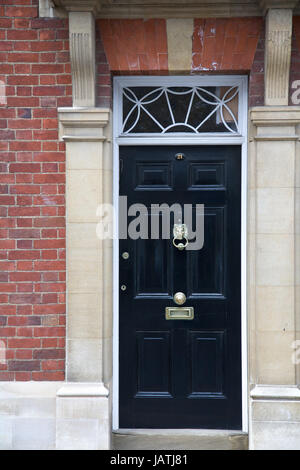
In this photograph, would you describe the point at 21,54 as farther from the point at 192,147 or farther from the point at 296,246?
the point at 296,246

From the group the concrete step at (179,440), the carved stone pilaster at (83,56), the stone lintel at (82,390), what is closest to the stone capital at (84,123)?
the carved stone pilaster at (83,56)

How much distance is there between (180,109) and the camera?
4.69 m


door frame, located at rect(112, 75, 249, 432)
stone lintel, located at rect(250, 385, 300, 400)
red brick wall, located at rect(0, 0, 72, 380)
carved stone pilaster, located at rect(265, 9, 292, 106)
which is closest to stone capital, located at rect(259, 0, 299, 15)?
carved stone pilaster, located at rect(265, 9, 292, 106)

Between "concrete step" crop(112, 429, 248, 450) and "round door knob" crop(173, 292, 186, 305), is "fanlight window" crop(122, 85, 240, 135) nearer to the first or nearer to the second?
"round door knob" crop(173, 292, 186, 305)

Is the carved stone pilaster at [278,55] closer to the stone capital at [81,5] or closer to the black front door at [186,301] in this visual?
the black front door at [186,301]

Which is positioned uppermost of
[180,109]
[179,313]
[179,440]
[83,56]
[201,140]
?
[83,56]

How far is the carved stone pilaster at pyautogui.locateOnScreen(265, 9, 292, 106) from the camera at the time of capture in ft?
13.9

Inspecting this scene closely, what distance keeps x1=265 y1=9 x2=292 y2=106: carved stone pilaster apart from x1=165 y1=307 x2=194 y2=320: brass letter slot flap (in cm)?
192

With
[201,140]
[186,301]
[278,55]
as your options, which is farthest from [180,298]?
[278,55]

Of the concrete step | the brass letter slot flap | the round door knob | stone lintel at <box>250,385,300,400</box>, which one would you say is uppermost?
the round door knob

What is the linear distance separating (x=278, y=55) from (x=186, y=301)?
2.23 meters

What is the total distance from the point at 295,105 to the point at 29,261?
2627mm

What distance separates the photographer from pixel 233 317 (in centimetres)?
466

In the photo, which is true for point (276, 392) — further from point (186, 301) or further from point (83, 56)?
point (83, 56)
